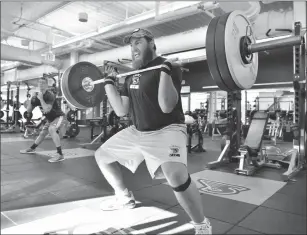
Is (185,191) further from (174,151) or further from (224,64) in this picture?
(224,64)

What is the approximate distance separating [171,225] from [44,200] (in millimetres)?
889

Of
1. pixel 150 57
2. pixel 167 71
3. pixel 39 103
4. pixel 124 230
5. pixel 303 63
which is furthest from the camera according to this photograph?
pixel 39 103

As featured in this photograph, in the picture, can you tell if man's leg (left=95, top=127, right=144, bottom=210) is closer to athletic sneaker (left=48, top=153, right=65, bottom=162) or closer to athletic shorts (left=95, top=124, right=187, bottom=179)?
athletic shorts (left=95, top=124, right=187, bottom=179)

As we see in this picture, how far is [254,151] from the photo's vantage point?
9.35 feet

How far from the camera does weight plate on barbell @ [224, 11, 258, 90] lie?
4.02 ft

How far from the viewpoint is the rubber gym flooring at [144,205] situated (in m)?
1.24

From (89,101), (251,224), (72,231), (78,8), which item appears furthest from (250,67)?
(78,8)

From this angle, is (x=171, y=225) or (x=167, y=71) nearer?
(x=167, y=71)

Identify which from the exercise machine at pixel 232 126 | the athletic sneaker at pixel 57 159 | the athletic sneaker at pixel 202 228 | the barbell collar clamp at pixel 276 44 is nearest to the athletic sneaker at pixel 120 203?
the athletic sneaker at pixel 202 228

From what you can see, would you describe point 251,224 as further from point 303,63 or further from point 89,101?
point 303,63

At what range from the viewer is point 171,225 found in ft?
4.37

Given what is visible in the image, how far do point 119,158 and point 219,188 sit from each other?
110 cm

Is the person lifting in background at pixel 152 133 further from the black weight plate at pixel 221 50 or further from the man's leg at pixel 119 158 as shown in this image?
the black weight plate at pixel 221 50

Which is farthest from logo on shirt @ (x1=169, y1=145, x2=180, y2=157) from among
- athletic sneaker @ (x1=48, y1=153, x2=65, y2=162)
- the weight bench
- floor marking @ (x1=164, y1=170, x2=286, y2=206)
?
athletic sneaker @ (x1=48, y1=153, x2=65, y2=162)
